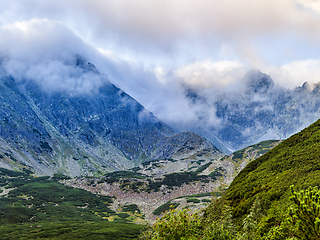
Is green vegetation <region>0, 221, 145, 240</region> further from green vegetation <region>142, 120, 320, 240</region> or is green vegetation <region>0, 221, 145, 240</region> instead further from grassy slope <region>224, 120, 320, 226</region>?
grassy slope <region>224, 120, 320, 226</region>

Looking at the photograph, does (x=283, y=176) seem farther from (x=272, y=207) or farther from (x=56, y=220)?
(x=56, y=220)

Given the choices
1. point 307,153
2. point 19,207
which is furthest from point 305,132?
point 19,207

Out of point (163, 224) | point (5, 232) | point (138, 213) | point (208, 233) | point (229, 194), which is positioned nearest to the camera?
point (208, 233)

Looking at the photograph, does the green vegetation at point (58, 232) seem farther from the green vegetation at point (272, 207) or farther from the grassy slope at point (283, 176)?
the grassy slope at point (283, 176)

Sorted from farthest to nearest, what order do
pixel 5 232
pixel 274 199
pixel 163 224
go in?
pixel 5 232
pixel 274 199
pixel 163 224

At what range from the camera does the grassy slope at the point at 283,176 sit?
3309 cm

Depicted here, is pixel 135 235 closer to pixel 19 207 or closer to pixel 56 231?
pixel 56 231

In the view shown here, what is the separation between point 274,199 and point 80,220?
518 ft

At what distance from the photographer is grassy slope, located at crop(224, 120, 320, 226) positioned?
3309cm

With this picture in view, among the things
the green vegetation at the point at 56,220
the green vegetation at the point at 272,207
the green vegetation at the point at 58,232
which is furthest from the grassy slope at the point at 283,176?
the green vegetation at the point at 56,220

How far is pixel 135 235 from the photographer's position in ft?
396

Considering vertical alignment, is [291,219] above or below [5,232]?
below

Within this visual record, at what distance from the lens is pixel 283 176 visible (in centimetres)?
3956

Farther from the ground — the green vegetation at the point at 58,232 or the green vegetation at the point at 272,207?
the green vegetation at the point at 58,232
